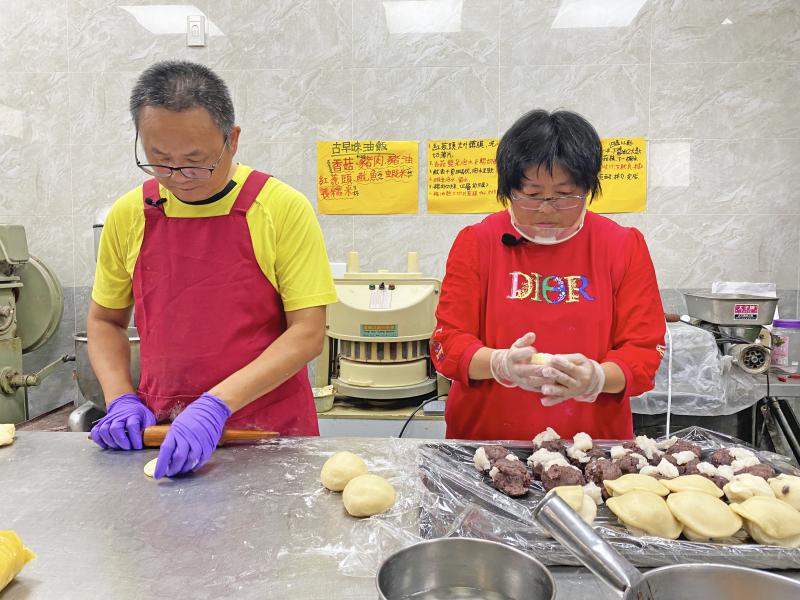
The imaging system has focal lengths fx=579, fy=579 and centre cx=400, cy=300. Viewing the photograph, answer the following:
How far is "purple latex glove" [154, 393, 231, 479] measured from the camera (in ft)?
4.25

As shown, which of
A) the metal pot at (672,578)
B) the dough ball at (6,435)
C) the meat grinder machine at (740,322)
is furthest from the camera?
the meat grinder machine at (740,322)

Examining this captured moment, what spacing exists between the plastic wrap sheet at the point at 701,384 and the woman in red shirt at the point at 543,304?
1.03 metres

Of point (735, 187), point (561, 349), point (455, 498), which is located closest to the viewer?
point (455, 498)

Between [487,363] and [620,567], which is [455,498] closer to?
[487,363]

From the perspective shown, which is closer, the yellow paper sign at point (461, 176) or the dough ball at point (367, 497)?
the dough ball at point (367, 497)

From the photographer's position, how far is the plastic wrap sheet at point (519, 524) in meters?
0.99

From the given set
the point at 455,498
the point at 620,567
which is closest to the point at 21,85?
the point at 455,498

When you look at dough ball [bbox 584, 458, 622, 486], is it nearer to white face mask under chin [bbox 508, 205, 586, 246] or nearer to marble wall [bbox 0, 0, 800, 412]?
white face mask under chin [bbox 508, 205, 586, 246]

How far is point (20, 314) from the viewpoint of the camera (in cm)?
320

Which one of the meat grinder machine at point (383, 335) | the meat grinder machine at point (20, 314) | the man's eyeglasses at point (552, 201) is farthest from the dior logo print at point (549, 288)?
the meat grinder machine at point (20, 314)

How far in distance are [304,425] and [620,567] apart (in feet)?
4.09

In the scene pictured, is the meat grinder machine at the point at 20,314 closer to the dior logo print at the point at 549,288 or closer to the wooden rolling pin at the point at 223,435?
the wooden rolling pin at the point at 223,435

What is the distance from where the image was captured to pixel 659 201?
333 cm

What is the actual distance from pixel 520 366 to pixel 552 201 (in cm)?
46
